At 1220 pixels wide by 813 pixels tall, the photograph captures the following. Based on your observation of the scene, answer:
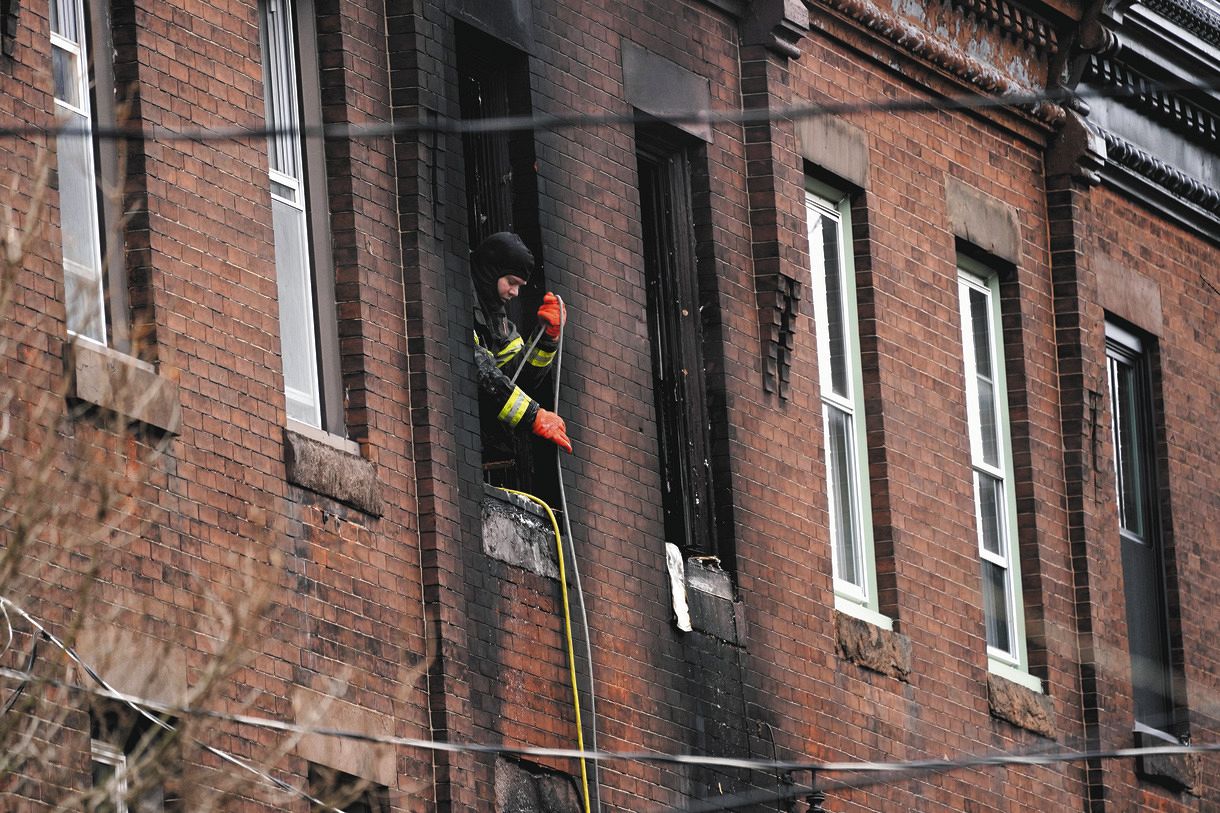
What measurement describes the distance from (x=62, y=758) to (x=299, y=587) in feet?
6.99

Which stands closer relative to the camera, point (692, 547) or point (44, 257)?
point (44, 257)

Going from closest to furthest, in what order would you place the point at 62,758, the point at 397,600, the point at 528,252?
the point at 62,758 < the point at 397,600 < the point at 528,252

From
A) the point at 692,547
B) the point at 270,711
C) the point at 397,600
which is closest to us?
the point at 270,711

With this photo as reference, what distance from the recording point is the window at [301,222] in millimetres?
17453

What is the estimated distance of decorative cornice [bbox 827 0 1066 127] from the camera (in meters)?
22.9

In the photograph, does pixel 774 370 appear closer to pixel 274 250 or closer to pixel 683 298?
pixel 683 298

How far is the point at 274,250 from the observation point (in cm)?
1709

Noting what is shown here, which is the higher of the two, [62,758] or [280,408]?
[280,408]

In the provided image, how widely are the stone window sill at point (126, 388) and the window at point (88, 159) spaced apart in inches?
9.6

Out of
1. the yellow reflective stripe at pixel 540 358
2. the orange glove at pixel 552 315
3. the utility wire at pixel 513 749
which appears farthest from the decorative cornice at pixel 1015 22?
the yellow reflective stripe at pixel 540 358

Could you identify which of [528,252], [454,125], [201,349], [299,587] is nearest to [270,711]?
[299,587]

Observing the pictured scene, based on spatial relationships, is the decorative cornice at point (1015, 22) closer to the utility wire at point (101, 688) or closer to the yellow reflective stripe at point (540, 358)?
the yellow reflective stripe at point (540, 358)

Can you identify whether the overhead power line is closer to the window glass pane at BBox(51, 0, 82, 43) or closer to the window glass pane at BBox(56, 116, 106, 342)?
the window glass pane at BBox(56, 116, 106, 342)

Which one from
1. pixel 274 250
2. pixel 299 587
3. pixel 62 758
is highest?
pixel 274 250
